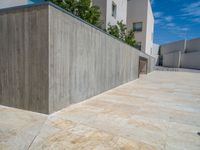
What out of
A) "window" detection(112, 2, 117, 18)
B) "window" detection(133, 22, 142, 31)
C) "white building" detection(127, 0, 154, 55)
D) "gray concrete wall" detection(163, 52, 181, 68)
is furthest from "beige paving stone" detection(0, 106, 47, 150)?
"gray concrete wall" detection(163, 52, 181, 68)

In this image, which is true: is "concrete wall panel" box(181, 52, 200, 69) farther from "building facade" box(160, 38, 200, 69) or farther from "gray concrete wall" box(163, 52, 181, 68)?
"gray concrete wall" box(163, 52, 181, 68)

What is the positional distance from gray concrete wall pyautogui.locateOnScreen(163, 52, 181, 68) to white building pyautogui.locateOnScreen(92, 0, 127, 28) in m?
21.1

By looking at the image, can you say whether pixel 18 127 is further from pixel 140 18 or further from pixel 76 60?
pixel 140 18

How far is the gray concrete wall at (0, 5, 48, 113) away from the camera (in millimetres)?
3240

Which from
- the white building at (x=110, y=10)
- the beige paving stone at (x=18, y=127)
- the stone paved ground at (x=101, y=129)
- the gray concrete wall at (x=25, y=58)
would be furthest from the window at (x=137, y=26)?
the beige paving stone at (x=18, y=127)

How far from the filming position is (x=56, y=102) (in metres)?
3.50

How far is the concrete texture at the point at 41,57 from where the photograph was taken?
127 inches

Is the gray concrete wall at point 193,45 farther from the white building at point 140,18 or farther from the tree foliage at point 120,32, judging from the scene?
the tree foliage at point 120,32

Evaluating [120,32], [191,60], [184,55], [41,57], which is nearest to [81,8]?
[120,32]

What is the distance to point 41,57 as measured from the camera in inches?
129

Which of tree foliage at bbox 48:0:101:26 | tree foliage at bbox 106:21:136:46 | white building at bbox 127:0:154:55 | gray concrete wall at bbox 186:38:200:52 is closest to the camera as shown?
tree foliage at bbox 48:0:101:26

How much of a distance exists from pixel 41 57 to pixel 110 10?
9.53 metres

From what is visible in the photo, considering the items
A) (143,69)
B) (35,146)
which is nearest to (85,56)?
(35,146)

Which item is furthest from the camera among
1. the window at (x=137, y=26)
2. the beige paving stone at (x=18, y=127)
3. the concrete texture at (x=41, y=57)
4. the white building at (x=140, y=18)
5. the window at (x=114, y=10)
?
the window at (x=137, y=26)
